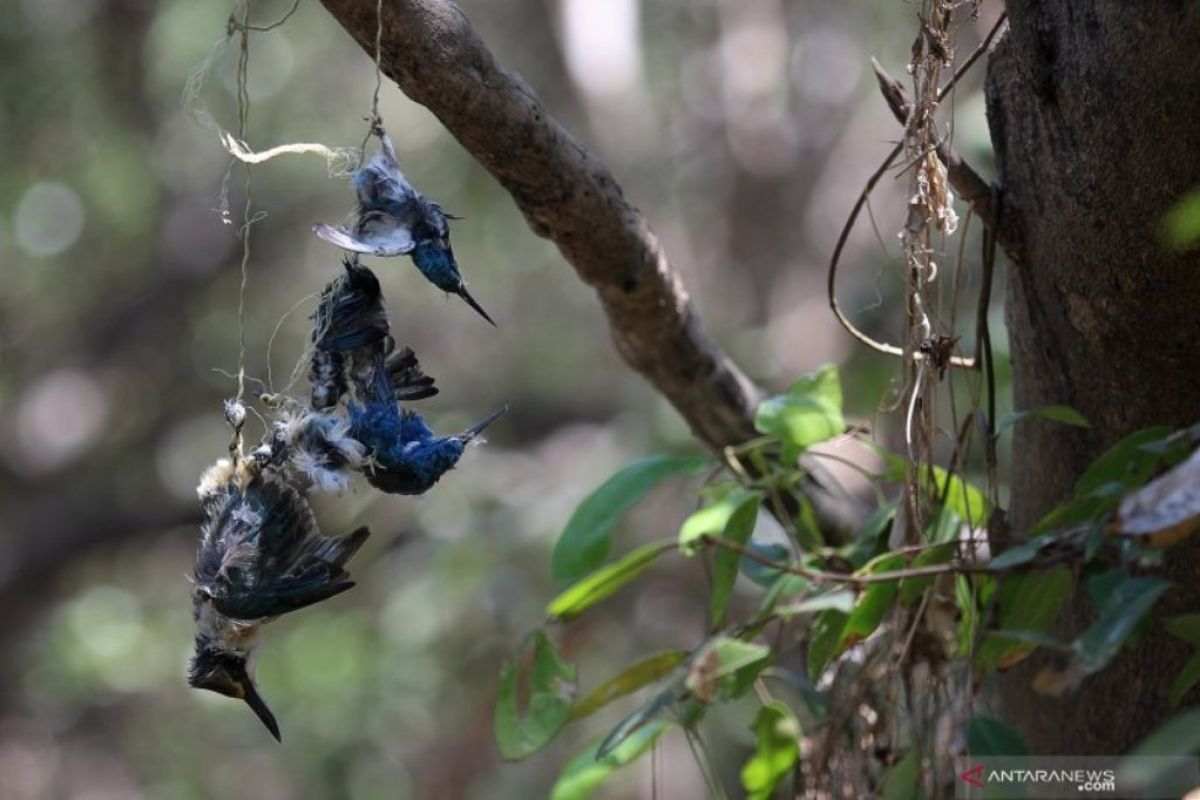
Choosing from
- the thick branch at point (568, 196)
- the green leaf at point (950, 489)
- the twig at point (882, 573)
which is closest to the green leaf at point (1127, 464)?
the twig at point (882, 573)

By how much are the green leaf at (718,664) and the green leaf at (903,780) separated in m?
0.20

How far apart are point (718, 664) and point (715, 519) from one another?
7.4 inches

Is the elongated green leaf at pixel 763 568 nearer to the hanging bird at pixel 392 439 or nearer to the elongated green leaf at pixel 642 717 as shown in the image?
the elongated green leaf at pixel 642 717

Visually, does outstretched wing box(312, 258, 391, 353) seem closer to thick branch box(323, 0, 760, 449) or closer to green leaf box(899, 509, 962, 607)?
thick branch box(323, 0, 760, 449)

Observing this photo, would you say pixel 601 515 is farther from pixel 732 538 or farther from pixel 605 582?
pixel 732 538

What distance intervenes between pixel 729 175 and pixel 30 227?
3114 millimetres

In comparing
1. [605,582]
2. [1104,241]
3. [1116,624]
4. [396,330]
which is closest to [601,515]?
[605,582]

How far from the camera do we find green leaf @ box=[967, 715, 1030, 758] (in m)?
1.18

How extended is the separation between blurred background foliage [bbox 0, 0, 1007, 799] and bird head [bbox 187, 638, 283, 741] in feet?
7.04

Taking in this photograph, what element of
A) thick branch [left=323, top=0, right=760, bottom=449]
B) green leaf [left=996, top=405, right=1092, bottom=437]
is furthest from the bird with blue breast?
green leaf [left=996, top=405, right=1092, bottom=437]

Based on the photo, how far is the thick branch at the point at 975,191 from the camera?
1371 millimetres

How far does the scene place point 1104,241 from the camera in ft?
4.15

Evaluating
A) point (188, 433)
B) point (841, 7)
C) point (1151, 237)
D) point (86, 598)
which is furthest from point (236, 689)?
point (86, 598)

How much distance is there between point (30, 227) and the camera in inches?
240
